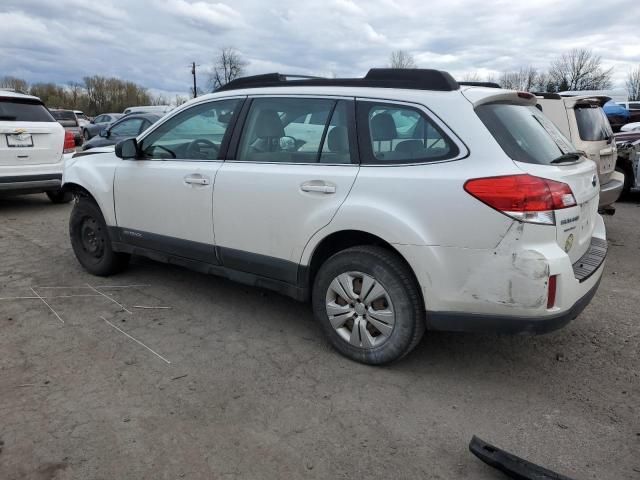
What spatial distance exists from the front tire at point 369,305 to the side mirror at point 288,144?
830 millimetres

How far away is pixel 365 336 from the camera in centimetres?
324

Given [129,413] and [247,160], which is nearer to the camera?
[129,413]

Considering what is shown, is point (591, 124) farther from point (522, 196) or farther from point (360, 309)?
point (360, 309)

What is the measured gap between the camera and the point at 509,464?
2322 mm

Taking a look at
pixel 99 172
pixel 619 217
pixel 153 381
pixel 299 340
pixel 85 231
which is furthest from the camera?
pixel 619 217

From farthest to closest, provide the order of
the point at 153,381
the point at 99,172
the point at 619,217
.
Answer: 1. the point at 619,217
2. the point at 99,172
3. the point at 153,381

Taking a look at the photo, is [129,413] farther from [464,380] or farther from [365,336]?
[464,380]

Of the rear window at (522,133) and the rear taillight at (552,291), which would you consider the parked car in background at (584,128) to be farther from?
the rear taillight at (552,291)

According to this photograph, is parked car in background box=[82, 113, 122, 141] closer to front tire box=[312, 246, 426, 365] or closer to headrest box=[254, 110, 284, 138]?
headrest box=[254, 110, 284, 138]

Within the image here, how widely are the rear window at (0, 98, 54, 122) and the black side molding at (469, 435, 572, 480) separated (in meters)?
8.08

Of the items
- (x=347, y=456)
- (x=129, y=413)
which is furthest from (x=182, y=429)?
(x=347, y=456)

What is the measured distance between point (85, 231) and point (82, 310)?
46.2 inches

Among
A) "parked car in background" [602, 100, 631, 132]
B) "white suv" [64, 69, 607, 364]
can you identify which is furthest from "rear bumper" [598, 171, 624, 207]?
"parked car in background" [602, 100, 631, 132]

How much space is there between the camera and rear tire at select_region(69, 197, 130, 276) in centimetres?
488
